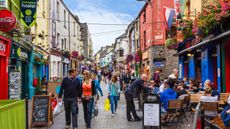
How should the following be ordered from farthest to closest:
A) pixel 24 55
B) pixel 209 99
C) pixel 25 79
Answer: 1. pixel 25 79
2. pixel 24 55
3. pixel 209 99

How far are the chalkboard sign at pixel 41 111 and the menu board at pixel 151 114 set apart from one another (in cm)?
329

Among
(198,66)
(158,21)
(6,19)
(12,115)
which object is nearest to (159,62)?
(158,21)

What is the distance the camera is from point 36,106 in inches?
504

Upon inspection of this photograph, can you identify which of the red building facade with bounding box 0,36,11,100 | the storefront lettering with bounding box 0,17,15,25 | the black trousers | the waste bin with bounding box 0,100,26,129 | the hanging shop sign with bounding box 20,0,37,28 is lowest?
the black trousers

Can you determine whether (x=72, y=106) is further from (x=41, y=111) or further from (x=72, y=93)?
(x=41, y=111)

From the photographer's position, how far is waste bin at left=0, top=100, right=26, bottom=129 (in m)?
6.42

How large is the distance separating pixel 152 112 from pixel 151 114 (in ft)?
0.21

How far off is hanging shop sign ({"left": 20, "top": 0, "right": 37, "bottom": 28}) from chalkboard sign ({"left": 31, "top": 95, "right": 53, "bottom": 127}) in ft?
30.2

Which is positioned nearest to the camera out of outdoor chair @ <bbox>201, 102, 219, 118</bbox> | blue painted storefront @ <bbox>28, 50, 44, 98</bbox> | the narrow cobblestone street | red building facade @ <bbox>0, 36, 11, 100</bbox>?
outdoor chair @ <bbox>201, 102, 219, 118</bbox>

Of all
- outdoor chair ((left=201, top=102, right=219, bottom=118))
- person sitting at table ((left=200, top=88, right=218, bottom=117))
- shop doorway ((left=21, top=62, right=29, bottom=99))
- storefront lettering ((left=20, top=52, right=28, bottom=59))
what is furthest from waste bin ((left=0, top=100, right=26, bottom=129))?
shop doorway ((left=21, top=62, right=29, bottom=99))

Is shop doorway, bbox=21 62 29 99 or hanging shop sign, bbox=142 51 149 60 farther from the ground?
hanging shop sign, bbox=142 51 149 60

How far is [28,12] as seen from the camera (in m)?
21.4

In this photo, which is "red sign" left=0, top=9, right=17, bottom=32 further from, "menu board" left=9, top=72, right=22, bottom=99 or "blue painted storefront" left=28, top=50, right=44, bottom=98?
"blue painted storefront" left=28, top=50, right=44, bottom=98

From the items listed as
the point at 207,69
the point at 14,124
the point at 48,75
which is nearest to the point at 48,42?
the point at 48,75
